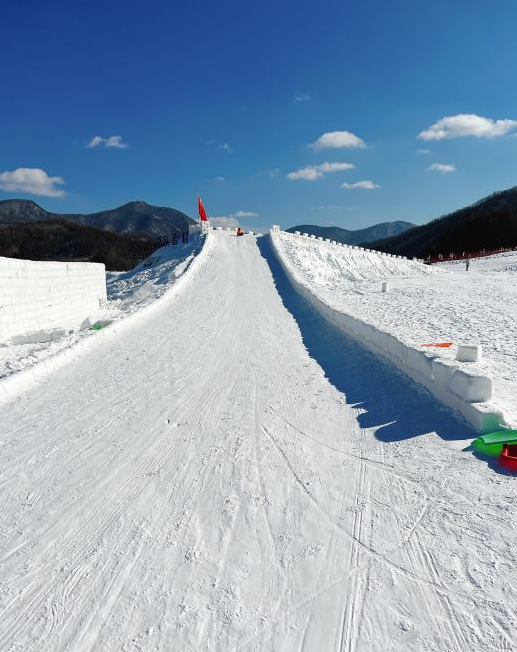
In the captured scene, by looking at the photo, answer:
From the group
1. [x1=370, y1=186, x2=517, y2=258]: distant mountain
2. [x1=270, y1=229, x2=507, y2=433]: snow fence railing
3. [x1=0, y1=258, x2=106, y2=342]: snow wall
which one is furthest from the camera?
[x1=370, y1=186, x2=517, y2=258]: distant mountain

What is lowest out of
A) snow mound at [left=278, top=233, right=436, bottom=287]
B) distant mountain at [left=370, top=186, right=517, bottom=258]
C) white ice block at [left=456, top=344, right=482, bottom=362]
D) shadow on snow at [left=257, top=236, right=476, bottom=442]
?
shadow on snow at [left=257, top=236, right=476, bottom=442]

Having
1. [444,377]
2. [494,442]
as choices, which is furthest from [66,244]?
[494,442]

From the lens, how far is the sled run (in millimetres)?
2674

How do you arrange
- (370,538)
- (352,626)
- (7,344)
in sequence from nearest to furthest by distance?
(352,626) → (370,538) → (7,344)

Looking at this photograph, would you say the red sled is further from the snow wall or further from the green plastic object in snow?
the snow wall

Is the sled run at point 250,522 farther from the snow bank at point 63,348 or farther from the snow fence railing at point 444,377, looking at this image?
the snow bank at point 63,348

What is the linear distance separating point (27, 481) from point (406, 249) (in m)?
125

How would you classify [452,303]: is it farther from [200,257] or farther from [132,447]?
[132,447]

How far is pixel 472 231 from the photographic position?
9856 cm

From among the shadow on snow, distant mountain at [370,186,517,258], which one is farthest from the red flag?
distant mountain at [370,186,517,258]

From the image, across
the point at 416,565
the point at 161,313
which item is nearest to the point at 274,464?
the point at 416,565

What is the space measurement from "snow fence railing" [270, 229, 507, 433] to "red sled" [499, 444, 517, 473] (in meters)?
0.55

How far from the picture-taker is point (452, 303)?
62.0 feet

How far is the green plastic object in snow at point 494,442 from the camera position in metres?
4.54
